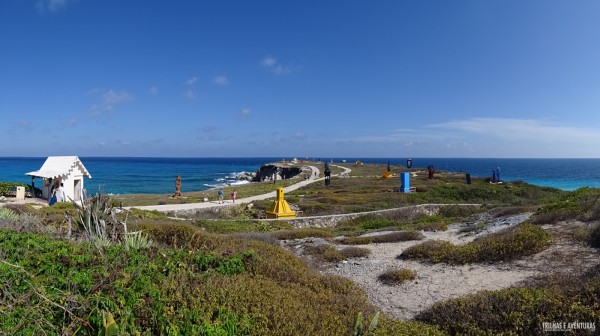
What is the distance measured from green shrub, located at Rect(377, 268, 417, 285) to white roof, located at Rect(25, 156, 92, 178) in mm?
24343

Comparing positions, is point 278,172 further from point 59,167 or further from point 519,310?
point 519,310

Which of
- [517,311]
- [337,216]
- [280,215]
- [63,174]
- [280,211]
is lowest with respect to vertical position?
[337,216]

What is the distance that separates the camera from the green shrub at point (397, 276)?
782 cm

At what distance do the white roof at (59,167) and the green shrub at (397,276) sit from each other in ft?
79.9

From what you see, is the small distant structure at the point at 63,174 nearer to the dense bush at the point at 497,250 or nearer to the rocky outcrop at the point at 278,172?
the dense bush at the point at 497,250

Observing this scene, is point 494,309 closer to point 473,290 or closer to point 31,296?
point 473,290

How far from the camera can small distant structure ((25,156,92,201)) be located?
81.6 ft

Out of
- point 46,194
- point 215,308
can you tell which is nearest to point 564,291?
point 215,308

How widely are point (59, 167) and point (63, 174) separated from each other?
3.54 ft

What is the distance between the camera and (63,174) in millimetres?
25031

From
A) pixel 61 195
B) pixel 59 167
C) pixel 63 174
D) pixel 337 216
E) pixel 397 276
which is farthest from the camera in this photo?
pixel 59 167

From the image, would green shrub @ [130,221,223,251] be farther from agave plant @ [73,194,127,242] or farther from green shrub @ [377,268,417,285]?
green shrub @ [377,268,417,285]

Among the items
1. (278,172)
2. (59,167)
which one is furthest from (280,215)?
(278,172)

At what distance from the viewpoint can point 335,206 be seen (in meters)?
27.2
